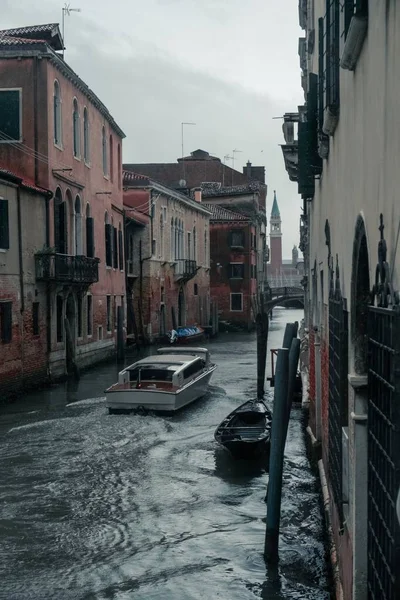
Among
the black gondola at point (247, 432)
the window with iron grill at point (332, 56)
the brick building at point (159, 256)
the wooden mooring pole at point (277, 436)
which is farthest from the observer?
the brick building at point (159, 256)

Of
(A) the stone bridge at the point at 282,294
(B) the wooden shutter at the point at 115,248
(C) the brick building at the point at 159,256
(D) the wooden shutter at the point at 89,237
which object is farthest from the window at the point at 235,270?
(D) the wooden shutter at the point at 89,237

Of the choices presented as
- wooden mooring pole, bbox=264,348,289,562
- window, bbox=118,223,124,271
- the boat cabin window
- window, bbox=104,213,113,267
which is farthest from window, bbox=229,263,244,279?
wooden mooring pole, bbox=264,348,289,562

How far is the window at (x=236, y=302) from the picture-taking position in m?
45.2

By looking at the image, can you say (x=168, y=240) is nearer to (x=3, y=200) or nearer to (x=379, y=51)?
(x=3, y=200)

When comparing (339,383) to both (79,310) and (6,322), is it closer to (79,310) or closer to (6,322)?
(6,322)

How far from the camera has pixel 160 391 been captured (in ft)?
49.1

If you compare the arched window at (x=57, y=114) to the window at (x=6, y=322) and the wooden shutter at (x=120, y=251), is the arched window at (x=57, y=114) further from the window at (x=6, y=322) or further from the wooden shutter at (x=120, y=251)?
the wooden shutter at (x=120, y=251)

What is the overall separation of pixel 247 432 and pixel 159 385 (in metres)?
4.30

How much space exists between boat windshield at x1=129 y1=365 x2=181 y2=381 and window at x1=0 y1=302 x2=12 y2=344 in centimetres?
262

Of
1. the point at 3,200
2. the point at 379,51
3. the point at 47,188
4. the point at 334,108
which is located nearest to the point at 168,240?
the point at 47,188

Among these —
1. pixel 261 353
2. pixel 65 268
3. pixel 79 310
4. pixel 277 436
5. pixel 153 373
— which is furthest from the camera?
pixel 79 310

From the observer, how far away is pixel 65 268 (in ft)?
64.9

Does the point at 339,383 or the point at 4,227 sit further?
the point at 4,227

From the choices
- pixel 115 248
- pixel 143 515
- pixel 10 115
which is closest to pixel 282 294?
pixel 115 248
